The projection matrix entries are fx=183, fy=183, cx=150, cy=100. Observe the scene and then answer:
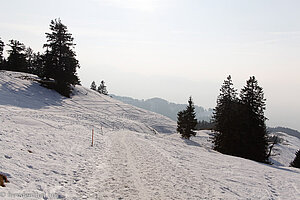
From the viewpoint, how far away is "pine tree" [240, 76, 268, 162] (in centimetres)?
2848

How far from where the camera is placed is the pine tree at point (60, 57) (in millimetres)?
42281

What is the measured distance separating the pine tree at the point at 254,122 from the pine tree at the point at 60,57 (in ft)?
122

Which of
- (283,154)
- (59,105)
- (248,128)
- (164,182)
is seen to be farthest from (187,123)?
(283,154)

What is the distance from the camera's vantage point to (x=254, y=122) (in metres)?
29.1

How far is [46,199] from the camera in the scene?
6934 millimetres

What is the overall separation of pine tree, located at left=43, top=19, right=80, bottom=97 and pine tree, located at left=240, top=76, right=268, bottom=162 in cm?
3705

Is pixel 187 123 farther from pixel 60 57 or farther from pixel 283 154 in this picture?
pixel 283 154

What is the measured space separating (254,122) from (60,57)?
41980 millimetres

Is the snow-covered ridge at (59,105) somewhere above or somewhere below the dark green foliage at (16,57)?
below

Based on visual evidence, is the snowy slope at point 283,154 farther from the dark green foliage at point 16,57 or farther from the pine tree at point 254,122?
the dark green foliage at point 16,57

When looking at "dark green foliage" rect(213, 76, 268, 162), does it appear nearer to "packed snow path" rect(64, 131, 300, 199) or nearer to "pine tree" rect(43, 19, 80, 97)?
"packed snow path" rect(64, 131, 300, 199)

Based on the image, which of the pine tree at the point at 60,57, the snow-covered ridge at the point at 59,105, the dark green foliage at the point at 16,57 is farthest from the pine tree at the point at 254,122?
the dark green foliage at the point at 16,57

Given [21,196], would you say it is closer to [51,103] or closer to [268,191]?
[268,191]

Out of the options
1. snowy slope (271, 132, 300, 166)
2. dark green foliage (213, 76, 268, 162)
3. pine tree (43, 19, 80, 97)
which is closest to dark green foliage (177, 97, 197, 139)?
dark green foliage (213, 76, 268, 162)
